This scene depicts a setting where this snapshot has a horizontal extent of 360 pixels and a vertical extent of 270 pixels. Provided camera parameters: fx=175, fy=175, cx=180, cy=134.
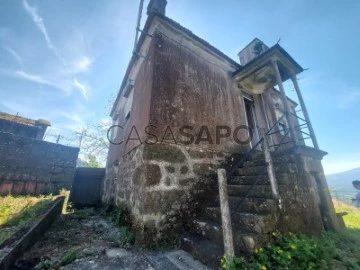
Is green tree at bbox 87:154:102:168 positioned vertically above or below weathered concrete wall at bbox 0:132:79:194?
above

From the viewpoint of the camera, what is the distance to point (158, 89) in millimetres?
3979

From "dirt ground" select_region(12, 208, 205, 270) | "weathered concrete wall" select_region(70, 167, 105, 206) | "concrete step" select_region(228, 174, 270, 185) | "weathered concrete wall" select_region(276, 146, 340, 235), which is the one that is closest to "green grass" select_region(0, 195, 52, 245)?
"dirt ground" select_region(12, 208, 205, 270)

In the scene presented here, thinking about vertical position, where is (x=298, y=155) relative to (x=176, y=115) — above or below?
below

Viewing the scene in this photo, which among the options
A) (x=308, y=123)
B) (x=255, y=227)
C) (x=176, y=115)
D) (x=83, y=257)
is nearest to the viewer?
(x=255, y=227)

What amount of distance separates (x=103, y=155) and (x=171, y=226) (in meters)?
17.4

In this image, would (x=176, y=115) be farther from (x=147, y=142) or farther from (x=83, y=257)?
(x=83, y=257)

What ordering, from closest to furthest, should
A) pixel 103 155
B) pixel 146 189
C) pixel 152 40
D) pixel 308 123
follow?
pixel 146 189 < pixel 152 40 < pixel 308 123 < pixel 103 155

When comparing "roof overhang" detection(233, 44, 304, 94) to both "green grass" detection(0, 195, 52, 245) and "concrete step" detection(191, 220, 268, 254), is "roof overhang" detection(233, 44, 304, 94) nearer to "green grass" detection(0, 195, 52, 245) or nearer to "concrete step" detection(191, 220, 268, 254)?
"concrete step" detection(191, 220, 268, 254)

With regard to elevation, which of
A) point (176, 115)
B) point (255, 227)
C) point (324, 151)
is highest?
point (176, 115)

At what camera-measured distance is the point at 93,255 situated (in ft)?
8.59

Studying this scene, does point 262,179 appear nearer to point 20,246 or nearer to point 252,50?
point 20,246

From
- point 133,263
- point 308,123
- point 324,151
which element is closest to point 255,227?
point 133,263

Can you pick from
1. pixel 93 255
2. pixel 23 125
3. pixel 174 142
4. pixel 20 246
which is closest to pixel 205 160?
pixel 174 142

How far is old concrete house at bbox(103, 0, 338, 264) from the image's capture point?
2.81 metres
